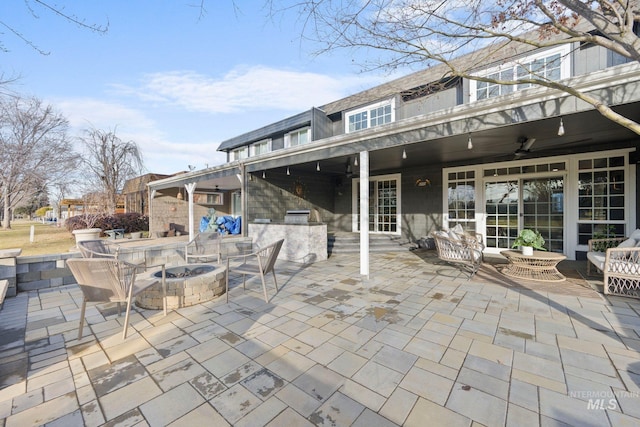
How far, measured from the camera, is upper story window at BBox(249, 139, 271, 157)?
446 inches

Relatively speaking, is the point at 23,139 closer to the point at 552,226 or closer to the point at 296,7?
the point at 296,7

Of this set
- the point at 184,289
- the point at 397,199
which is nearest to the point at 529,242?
the point at 397,199

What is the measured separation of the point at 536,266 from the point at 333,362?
4340 mm

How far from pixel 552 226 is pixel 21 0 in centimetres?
936

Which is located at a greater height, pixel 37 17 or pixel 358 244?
pixel 37 17

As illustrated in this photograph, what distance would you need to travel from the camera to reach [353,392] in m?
1.78

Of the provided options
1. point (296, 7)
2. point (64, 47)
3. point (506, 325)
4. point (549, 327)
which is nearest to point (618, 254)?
point (549, 327)

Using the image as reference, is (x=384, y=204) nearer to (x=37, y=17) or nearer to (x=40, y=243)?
(x=37, y=17)

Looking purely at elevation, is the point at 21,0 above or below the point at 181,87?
below

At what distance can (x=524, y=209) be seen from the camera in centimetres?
658

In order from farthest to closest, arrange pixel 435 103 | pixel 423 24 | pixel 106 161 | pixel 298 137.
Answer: pixel 106 161 → pixel 298 137 → pixel 435 103 → pixel 423 24

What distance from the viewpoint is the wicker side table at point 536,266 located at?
14.3 feet

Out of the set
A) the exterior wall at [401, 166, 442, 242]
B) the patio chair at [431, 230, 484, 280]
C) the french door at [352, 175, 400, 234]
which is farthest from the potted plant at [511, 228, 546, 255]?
the french door at [352, 175, 400, 234]

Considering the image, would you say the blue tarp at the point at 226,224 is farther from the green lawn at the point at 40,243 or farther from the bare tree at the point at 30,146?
the bare tree at the point at 30,146
